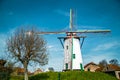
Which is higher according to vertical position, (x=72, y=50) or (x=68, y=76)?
(x=72, y=50)

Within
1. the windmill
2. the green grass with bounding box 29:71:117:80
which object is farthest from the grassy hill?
the windmill

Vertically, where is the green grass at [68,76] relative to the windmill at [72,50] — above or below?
below

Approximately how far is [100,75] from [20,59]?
14.4 m

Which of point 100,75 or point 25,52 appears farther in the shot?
point 100,75

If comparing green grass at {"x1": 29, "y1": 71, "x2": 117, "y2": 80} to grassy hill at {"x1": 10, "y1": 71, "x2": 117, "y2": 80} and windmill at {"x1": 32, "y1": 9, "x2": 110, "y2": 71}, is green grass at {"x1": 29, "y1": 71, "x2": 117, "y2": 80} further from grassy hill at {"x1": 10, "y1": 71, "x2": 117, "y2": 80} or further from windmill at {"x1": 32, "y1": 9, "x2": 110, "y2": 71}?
windmill at {"x1": 32, "y1": 9, "x2": 110, "y2": 71}

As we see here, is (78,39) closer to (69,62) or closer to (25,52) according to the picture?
(69,62)

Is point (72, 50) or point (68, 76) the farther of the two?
point (72, 50)

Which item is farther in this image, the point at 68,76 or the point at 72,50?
the point at 72,50

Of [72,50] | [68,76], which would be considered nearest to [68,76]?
[68,76]

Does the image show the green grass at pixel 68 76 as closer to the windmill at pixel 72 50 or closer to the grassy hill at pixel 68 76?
the grassy hill at pixel 68 76

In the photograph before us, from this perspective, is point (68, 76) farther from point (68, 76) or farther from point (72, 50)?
point (72, 50)

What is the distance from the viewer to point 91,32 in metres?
40.2

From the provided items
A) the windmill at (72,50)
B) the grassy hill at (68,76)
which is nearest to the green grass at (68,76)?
the grassy hill at (68,76)

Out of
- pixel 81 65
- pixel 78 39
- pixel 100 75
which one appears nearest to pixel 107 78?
pixel 100 75
